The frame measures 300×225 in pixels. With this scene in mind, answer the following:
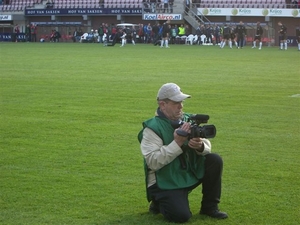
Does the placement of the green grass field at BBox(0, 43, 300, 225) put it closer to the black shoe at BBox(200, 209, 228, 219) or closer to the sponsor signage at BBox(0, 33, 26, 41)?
the black shoe at BBox(200, 209, 228, 219)

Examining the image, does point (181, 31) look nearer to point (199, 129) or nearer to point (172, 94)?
point (172, 94)

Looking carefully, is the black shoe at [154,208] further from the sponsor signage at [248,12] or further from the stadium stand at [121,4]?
the stadium stand at [121,4]

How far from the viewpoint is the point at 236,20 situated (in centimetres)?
6612

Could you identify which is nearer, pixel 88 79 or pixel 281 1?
pixel 88 79

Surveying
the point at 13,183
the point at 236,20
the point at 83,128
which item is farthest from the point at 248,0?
the point at 13,183

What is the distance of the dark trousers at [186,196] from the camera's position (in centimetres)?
684

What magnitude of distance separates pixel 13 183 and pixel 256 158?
3.41 metres

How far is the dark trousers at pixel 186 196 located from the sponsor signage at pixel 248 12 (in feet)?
184

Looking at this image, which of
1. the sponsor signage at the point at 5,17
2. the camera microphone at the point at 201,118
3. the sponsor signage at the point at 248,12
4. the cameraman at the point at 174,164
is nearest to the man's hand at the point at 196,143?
the cameraman at the point at 174,164

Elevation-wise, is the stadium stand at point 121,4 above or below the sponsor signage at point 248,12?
above

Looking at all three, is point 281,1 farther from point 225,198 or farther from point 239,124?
point 225,198

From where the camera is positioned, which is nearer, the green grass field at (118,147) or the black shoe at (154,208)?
the black shoe at (154,208)

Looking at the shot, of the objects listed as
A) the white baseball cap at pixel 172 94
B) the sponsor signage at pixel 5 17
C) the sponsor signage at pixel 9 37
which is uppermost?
the white baseball cap at pixel 172 94

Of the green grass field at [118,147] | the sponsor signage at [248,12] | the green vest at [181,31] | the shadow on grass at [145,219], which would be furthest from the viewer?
the green vest at [181,31]
